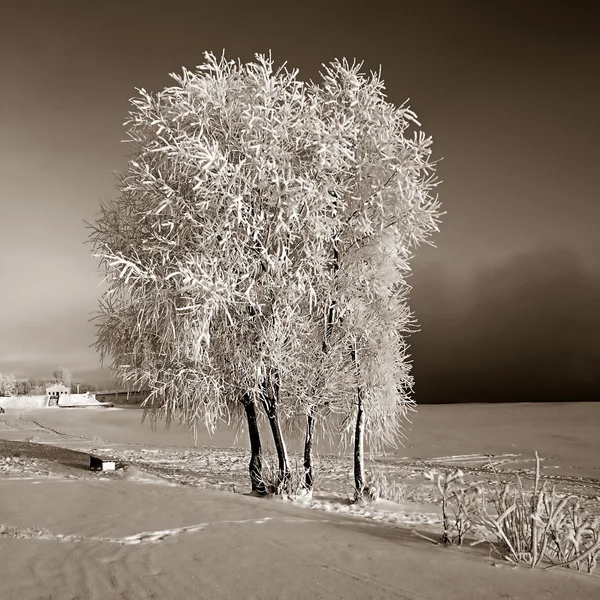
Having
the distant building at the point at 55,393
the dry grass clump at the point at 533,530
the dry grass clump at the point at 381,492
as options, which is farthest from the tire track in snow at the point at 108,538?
the distant building at the point at 55,393

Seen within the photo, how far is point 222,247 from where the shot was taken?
12242 mm

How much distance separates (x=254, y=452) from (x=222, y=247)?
4.93 metres

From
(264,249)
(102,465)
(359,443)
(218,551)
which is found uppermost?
(264,249)

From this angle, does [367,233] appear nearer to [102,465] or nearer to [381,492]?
[381,492]

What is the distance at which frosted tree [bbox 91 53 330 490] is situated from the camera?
1199 cm

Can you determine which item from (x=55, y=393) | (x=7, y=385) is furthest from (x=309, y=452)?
(x=7, y=385)

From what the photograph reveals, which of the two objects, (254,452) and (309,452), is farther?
(254,452)

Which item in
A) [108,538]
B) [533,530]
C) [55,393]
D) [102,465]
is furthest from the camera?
[55,393]

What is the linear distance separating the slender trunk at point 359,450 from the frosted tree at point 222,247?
70.1 inches

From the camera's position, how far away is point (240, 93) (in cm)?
1331

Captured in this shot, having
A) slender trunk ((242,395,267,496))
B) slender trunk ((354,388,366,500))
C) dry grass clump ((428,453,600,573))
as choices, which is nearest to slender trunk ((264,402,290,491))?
slender trunk ((242,395,267,496))

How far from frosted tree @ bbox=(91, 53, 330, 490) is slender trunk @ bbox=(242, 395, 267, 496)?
5 cm

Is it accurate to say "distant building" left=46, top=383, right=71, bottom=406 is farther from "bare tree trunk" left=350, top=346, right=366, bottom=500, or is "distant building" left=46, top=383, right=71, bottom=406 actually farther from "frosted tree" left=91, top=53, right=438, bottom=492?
"bare tree trunk" left=350, top=346, right=366, bottom=500

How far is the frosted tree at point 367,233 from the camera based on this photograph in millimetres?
13391
